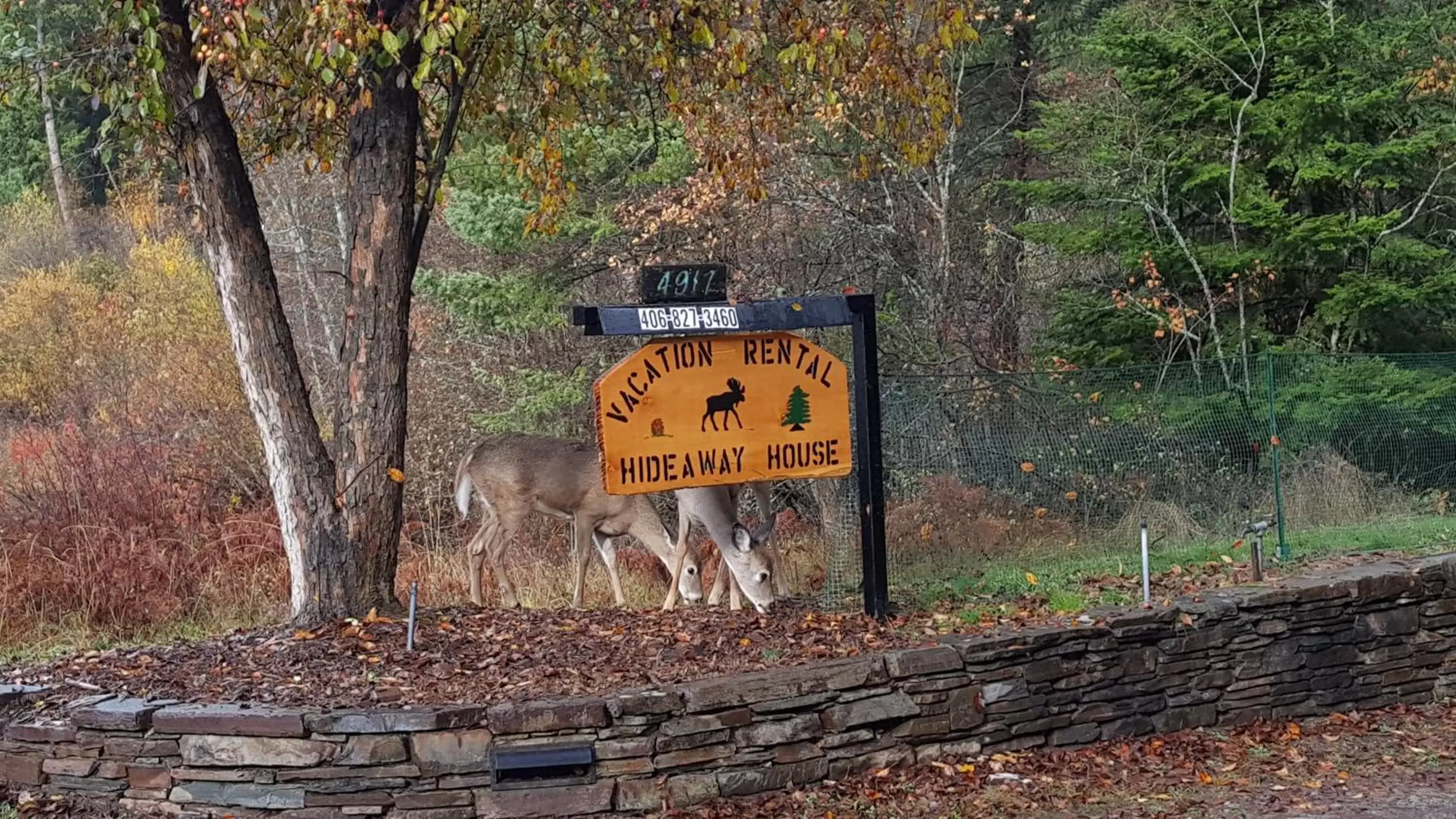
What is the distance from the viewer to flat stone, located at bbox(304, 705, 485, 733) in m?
6.94

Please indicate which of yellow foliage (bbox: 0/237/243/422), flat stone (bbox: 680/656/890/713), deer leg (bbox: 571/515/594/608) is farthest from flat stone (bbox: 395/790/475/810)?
yellow foliage (bbox: 0/237/243/422)

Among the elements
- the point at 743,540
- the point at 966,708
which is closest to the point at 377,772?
the point at 966,708

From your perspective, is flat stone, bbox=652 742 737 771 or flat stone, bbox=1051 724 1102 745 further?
flat stone, bbox=1051 724 1102 745

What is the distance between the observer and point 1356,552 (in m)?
10.8

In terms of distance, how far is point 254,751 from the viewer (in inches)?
276

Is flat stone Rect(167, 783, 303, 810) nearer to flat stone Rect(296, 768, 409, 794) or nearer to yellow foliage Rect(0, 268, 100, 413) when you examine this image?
flat stone Rect(296, 768, 409, 794)

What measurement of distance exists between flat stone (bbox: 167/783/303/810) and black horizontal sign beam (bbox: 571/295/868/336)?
2.97 m

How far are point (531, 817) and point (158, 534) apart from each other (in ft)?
28.5

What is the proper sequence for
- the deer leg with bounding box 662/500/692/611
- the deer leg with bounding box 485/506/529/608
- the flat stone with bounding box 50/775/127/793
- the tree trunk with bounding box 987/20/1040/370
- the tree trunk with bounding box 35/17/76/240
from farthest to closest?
the tree trunk with bounding box 35/17/76/240
the tree trunk with bounding box 987/20/1040/370
the deer leg with bounding box 485/506/529/608
the deer leg with bounding box 662/500/692/611
the flat stone with bounding box 50/775/127/793

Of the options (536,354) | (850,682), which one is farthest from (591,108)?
→ (850,682)

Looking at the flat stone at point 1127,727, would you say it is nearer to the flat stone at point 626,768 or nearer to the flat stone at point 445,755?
the flat stone at point 626,768

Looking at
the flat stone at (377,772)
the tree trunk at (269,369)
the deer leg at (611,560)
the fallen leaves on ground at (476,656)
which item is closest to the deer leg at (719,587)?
the deer leg at (611,560)

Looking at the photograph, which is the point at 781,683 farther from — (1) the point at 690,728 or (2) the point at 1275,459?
(2) the point at 1275,459

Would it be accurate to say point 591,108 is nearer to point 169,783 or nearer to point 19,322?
point 169,783
